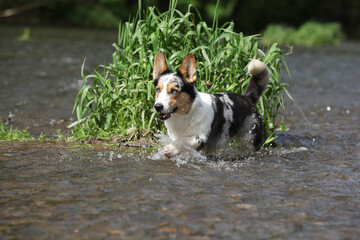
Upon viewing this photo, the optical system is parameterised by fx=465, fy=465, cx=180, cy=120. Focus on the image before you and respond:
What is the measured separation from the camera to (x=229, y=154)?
4.91 meters

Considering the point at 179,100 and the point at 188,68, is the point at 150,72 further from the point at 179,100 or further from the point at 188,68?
the point at 179,100

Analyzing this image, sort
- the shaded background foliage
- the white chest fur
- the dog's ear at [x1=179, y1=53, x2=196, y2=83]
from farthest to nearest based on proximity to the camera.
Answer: the shaded background foliage < the white chest fur < the dog's ear at [x1=179, y1=53, x2=196, y2=83]

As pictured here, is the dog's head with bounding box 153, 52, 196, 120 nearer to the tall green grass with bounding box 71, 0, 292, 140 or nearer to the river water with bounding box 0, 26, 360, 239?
the river water with bounding box 0, 26, 360, 239

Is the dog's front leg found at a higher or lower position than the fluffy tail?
lower

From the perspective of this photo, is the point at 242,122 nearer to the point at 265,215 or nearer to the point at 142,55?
the point at 142,55

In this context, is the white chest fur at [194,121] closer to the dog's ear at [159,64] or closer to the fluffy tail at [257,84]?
the dog's ear at [159,64]

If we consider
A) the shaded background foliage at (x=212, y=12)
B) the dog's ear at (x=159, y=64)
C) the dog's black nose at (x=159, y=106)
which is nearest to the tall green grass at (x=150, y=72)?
the dog's ear at (x=159, y=64)

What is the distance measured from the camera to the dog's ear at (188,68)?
14.2 ft

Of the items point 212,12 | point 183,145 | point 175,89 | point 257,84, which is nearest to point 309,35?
point 212,12

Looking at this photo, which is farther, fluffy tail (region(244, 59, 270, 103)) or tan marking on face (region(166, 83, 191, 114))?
fluffy tail (region(244, 59, 270, 103))

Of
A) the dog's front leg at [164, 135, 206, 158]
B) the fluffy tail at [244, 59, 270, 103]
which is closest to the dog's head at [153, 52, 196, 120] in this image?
the dog's front leg at [164, 135, 206, 158]

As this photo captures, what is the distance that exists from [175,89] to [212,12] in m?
27.0

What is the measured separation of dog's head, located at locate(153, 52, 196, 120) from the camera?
4145 millimetres

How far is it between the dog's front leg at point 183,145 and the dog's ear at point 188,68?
559mm
